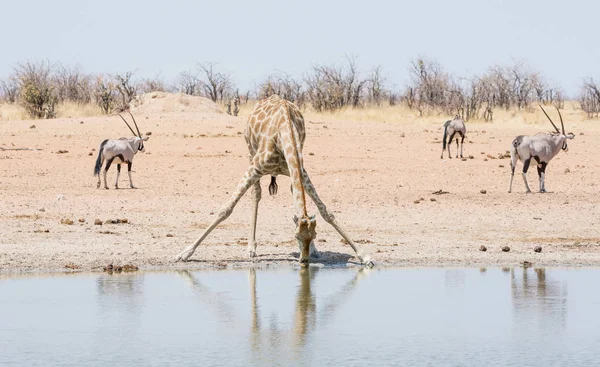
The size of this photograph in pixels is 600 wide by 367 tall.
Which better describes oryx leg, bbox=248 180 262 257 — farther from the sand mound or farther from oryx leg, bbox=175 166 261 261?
the sand mound

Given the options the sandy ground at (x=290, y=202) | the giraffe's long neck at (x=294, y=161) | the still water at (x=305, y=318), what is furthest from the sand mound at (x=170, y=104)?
the still water at (x=305, y=318)

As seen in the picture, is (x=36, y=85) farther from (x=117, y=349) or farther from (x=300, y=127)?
(x=117, y=349)

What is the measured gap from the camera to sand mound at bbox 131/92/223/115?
112 ft

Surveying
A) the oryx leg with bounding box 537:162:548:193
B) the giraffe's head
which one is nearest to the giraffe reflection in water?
the giraffe's head

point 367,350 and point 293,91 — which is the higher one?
point 293,91

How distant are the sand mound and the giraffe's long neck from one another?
22.4m

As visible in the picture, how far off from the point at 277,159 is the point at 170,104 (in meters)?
23.3

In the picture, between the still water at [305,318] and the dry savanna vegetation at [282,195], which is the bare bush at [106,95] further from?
the still water at [305,318]

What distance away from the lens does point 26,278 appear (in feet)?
35.6

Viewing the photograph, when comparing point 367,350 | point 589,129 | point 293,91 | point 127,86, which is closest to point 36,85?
point 127,86

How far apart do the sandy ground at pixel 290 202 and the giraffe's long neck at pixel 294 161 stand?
4.12 ft

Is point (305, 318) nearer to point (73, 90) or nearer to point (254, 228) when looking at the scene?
point (254, 228)

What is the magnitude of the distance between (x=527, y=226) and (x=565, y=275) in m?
4.28

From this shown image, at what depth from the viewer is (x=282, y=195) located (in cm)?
1844
